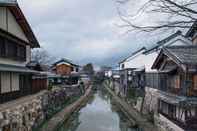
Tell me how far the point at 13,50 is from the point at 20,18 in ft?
6.38

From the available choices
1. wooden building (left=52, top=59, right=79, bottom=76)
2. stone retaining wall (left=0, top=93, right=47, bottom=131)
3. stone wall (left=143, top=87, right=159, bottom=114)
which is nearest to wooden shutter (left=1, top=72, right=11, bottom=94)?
stone retaining wall (left=0, top=93, right=47, bottom=131)

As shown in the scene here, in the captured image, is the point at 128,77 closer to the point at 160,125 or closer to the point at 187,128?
the point at 160,125

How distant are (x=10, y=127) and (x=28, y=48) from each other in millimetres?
10038

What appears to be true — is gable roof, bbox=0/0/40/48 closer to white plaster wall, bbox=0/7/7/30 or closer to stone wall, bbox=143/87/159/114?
white plaster wall, bbox=0/7/7/30

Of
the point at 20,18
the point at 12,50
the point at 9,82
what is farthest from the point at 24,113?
the point at 20,18

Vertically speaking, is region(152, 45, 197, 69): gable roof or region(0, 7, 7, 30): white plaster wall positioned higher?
region(0, 7, 7, 30): white plaster wall

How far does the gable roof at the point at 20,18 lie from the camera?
13062 millimetres

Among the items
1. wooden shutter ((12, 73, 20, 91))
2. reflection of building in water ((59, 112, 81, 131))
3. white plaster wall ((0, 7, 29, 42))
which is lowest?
reflection of building in water ((59, 112, 81, 131))

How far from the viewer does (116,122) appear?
20.4 meters

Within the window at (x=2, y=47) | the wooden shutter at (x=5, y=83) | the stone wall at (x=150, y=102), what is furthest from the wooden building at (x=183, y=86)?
the wooden shutter at (x=5, y=83)

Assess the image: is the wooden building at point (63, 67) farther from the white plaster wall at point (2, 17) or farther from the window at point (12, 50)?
the white plaster wall at point (2, 17)

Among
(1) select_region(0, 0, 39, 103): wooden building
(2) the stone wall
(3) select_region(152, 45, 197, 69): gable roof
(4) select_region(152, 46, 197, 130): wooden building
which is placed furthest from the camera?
(2) the stone wall

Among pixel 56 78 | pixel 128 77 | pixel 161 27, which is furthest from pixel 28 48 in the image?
pixel 56 78

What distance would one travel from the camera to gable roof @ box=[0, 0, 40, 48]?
42.9ft
